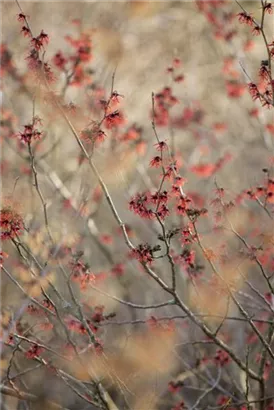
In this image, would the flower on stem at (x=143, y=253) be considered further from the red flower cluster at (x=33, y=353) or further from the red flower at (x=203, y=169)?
the red flower at (x=203, y=169)

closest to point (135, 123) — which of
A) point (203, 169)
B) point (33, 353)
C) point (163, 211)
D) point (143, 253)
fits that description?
point (203, 169)

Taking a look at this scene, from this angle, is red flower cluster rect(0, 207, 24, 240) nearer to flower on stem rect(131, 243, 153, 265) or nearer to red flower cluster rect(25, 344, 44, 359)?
flower on stem rect(131, 243, 153, 265)

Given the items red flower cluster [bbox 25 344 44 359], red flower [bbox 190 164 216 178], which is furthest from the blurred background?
red flower cluster [bbox 25 344 44 359]

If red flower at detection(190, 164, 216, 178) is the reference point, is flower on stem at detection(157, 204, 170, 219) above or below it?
below

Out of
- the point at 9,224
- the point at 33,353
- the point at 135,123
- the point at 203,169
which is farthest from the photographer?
the point at 203,169

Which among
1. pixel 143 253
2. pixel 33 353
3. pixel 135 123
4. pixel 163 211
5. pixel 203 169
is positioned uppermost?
pixel 203 169

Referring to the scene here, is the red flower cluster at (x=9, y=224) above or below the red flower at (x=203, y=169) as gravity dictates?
below

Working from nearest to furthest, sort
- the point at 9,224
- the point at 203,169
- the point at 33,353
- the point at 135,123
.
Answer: the point at 9,224 → the point at 33,353 → the point at 135,123 → the point at 203,169

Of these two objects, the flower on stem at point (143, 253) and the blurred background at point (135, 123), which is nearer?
the flower on stem at point (143, 253)

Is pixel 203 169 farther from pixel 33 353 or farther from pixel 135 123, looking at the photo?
pixel 33 353

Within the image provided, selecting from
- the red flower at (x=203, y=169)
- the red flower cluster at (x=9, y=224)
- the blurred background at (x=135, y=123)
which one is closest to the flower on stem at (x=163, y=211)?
the red flower cluster at (x=9, y=224)

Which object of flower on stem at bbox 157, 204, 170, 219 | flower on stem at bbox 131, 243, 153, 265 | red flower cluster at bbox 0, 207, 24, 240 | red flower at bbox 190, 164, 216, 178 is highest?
red flower at bbox 190, 164, 216, 178

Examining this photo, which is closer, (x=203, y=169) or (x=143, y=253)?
(x=143, y=253)

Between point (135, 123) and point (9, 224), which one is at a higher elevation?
point (135, 123)
